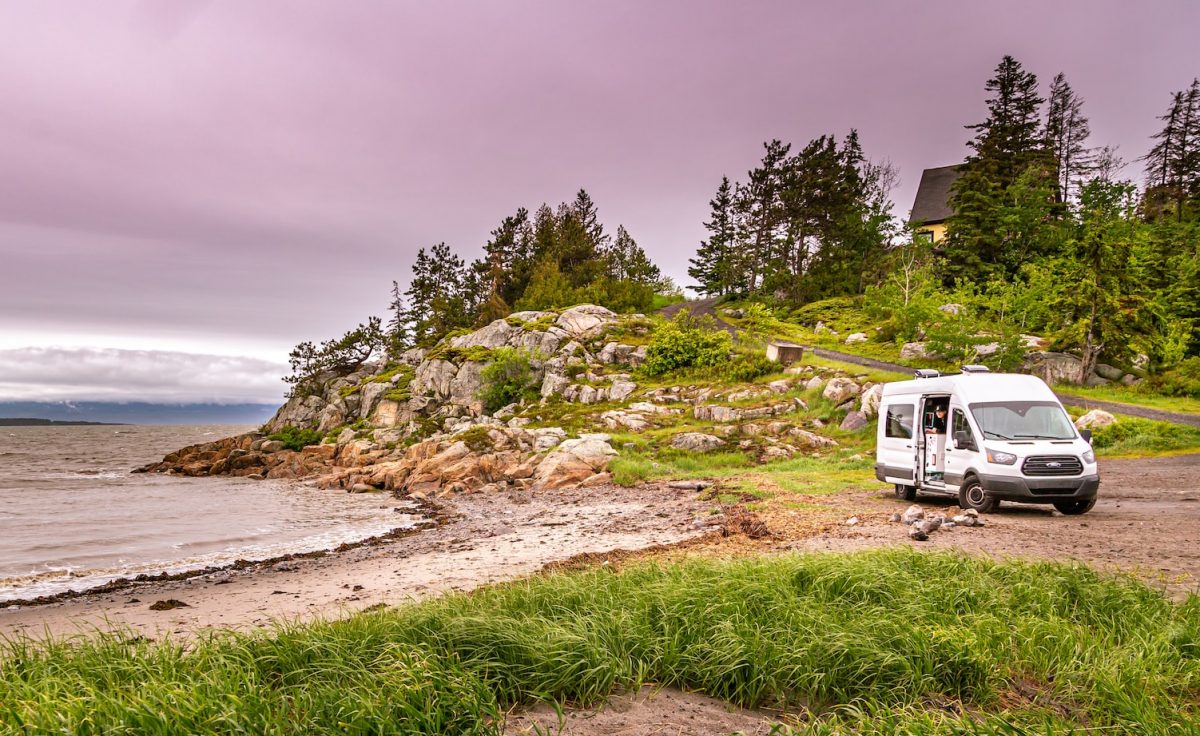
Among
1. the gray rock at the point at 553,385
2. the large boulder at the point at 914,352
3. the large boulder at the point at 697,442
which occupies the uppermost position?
the large boulder at the point at 914,352

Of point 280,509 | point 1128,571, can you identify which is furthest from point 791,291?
point 1128,571

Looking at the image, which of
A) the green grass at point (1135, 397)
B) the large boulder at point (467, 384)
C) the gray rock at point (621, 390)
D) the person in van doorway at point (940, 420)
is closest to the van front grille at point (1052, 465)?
the person in van doorway at point (940, 420)

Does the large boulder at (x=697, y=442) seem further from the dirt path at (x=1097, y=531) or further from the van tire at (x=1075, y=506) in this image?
the van tire at (x=1075, y=506)

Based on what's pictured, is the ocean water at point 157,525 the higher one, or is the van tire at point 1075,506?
the van tire at point 1075,506

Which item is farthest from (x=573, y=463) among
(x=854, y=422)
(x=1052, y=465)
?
(x=1052, y=465)

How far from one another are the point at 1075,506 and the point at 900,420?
4546 millimetres

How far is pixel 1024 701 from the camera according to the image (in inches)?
165

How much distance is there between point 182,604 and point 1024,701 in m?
12.3

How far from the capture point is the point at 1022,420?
1371 cm

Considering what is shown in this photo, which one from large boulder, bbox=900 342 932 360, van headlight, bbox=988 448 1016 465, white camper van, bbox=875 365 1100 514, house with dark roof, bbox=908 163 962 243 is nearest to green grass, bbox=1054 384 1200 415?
large boulder, bbox=900 342 932 360

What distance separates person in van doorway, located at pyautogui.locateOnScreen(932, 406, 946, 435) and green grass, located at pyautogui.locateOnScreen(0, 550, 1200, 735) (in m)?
9.46

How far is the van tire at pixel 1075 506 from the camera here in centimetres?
1276

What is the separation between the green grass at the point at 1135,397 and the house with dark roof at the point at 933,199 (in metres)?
42.5

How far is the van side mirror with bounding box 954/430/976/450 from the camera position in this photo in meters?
13.9
